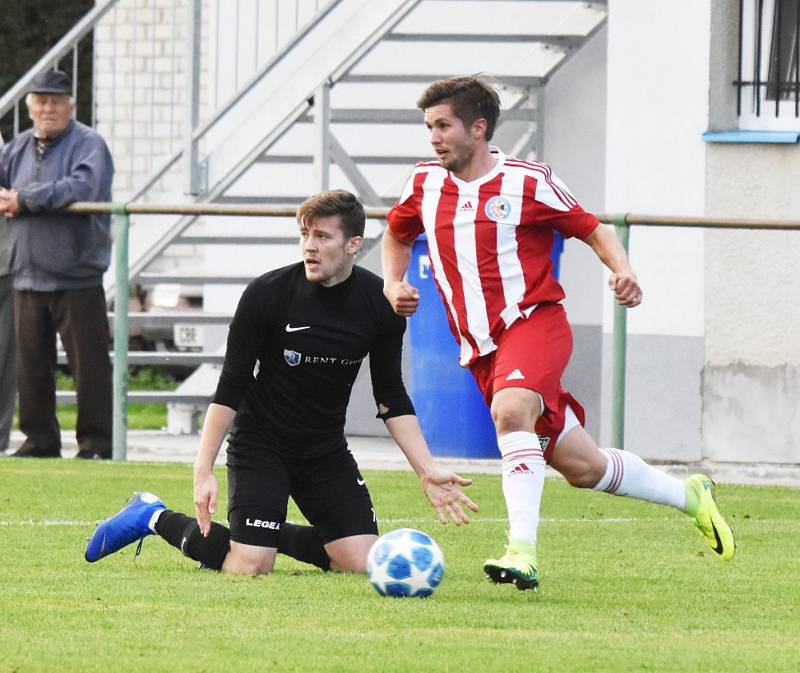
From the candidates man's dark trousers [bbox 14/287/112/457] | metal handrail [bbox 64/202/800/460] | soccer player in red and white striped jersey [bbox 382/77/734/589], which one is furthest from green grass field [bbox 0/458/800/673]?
man's dark trousers [bbox 14/287/112/457]

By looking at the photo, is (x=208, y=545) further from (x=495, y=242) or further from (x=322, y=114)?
(x=322, y=114)

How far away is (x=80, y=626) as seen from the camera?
19.5ft

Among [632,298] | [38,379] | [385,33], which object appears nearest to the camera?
[632,298]

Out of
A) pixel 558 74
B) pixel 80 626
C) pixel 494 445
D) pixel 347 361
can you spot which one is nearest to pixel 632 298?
pixel 347 361

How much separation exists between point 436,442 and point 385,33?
3046mm

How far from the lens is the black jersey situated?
729 cm

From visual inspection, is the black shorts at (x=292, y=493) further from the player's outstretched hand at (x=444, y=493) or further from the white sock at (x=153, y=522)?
the player's outstretched hand at (x=444, y=493)

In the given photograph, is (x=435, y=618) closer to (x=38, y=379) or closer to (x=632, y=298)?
(x=632, y=298)

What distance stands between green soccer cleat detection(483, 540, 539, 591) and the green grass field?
0.21 feet

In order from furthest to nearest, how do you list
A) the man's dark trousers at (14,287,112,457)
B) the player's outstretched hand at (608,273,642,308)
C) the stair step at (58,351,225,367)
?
1. the stair step at (58,351,225,367)
2. the man's dark trousers at (14,287,112,457)
3. the player's outstretched hand at (608,273,642,308)

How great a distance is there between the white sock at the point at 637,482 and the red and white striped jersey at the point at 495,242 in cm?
64

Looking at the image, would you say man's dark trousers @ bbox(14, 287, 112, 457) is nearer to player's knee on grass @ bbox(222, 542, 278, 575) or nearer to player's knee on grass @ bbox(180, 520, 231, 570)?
player's knee on grass @ bbox(180, 520, 231, 570)

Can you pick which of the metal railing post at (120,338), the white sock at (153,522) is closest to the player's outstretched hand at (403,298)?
the white sock at (153,522)

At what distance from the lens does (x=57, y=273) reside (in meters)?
12.1
